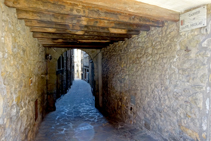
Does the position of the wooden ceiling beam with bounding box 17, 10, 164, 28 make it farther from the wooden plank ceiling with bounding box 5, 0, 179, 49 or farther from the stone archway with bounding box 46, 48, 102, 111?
the stone archway with bounding box 46, 48, 102, 111

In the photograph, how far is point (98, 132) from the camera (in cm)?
400

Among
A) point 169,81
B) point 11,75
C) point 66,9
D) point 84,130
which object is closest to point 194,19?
point 169,81

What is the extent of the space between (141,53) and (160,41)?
695 millimetres

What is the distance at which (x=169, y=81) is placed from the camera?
2.60 meters

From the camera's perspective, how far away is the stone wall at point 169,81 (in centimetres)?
203

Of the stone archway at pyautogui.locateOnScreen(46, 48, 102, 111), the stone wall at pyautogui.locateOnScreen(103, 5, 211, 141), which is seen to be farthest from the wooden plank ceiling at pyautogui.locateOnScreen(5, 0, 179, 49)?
the stone archway at pyautogui.locateOnScreen(46, 48, 102, 111)

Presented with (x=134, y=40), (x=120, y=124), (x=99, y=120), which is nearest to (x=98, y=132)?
(x=120, y=124)

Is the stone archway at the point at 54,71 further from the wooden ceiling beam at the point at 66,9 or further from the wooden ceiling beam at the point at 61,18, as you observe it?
the wooden ceiling beam at the point at 66,9

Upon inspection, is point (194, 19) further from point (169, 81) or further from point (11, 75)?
point (11, 75)

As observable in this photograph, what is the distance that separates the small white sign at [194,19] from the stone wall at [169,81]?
64 millimetres

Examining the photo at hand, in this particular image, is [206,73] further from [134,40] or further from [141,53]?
[134,40]

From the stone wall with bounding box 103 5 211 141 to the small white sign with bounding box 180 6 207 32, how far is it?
64 mm

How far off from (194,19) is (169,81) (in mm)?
1023

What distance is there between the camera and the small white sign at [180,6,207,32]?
77.2 inches
